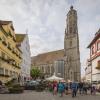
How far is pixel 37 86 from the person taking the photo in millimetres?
50062

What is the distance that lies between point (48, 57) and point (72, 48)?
2949 centimetres

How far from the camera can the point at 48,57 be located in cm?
Answer: 17675

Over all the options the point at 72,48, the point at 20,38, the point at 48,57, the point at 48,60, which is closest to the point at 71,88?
the point at 20,38

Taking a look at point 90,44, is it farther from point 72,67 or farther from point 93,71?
point 72,67

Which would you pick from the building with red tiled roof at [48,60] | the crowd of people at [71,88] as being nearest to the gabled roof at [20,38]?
the crowd of people at [71,88]

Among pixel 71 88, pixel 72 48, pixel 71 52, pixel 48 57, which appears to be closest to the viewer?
pixel 71 88

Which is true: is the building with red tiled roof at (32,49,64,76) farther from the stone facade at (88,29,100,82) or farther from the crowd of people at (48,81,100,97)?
the crowd of people at (48,81,100,97)

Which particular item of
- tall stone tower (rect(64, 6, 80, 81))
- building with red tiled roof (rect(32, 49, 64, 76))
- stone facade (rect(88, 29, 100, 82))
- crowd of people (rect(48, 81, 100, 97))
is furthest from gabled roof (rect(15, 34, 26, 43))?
building with red tiled roof (rect(32, 49, 64, 76))

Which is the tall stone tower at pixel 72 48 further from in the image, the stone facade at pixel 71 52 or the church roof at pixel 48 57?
the church roof at pixel 48 57

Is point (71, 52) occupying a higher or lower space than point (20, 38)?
higher

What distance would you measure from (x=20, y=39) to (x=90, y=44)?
25583mm

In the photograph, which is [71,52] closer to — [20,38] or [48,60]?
[48,60]

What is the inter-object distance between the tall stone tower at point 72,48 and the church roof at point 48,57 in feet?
32.2

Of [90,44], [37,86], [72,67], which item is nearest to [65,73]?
[72,67]
